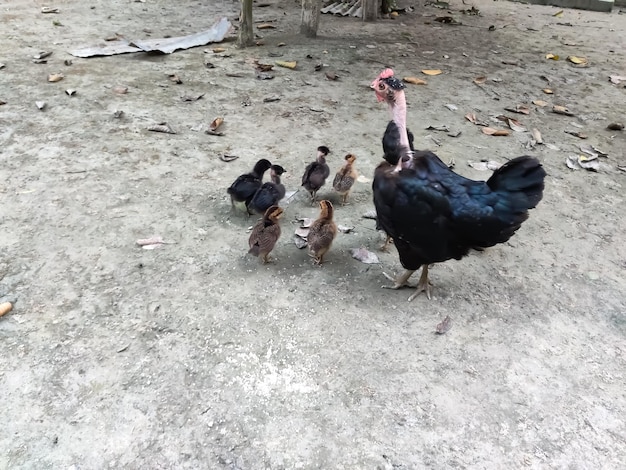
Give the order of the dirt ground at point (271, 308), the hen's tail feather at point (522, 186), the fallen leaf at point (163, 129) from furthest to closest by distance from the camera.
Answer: the fallen leaf at point (163, 129)
the hen's tail feather at point (522, 186)
the dirt ground at point (271, 308)

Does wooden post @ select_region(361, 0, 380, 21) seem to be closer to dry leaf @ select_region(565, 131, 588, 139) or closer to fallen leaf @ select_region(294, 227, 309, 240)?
dry leaf @ select_region(565, 131, 588, 139)

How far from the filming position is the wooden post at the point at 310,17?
762cm

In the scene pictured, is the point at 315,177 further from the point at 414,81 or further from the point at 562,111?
the point at 562,111

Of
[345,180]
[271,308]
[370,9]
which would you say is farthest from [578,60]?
[271,308]

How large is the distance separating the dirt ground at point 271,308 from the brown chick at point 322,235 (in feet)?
0.34

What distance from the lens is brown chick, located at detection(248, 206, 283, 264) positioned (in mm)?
3238

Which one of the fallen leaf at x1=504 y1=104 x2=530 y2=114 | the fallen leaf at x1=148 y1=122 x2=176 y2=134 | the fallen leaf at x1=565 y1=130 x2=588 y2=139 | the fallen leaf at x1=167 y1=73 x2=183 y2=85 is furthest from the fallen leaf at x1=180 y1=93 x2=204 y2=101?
the fallen leaf at x1=565 y1=130 x2=588 y2=139

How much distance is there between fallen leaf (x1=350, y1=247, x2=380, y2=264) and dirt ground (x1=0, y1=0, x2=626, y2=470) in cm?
5

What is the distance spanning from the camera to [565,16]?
34.1ft

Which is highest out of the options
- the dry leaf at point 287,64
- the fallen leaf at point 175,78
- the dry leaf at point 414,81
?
the dry leaf at point 287,64

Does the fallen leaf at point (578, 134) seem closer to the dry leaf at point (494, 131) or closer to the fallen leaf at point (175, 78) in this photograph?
the dry leaf at point (494, 131)

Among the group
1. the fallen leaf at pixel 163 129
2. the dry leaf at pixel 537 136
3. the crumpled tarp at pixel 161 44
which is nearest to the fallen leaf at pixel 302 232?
the fallen leaf at pixel 163 129

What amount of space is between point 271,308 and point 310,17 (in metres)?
6.01

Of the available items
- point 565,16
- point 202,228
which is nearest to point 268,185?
point 202,228
